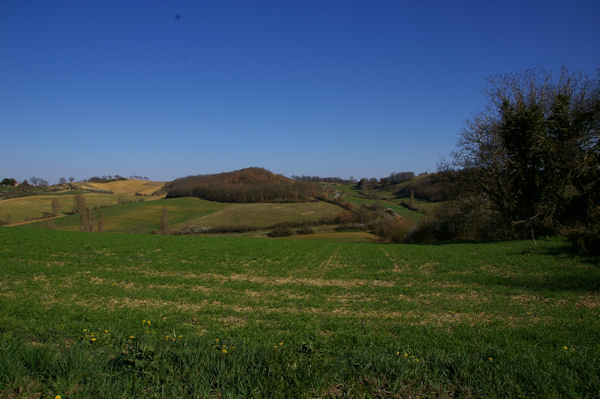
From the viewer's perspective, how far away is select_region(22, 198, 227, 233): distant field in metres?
67.9

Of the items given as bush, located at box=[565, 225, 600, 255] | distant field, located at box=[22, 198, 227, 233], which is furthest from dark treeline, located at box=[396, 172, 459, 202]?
distant field, located at box=[22, 198, 227, 233]

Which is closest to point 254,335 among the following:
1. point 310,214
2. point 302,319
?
point 302,319

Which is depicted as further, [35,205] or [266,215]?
[35,205]

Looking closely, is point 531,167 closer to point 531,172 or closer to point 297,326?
point 531,172

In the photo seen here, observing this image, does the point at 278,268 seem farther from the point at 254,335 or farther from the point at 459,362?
the point at 459,362

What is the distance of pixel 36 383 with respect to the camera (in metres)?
3.97

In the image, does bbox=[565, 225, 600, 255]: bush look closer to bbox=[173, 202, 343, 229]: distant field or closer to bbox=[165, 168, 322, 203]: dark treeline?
bbox=[173, 202, 343, 229]: distant field

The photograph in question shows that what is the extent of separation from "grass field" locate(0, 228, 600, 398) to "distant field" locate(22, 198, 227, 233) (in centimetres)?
5298

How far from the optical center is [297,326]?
7.76m

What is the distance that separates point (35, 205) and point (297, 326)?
103 meters

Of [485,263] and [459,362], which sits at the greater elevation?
[459,362]

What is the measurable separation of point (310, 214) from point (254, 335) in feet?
229

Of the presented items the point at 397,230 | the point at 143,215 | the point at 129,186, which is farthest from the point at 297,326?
the point at 129,186

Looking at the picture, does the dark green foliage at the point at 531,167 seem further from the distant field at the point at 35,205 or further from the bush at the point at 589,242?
the distant field at the point at 35,205
